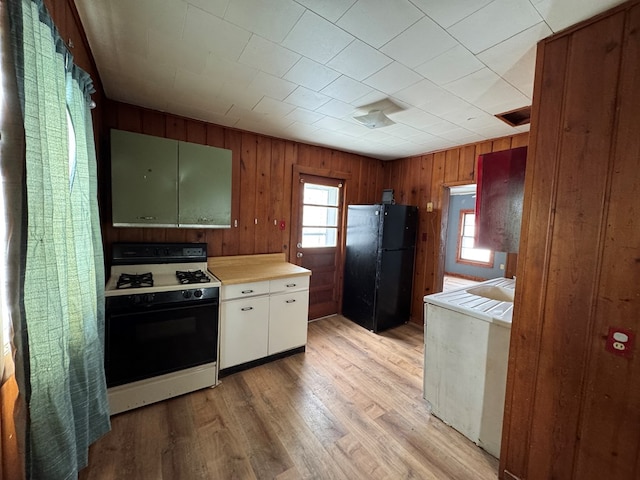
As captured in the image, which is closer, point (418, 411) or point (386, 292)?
point (418, 411)

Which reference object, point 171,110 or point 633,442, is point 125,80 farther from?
point 633,442

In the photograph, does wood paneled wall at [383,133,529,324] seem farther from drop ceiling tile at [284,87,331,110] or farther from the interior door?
drop ceiling tile at [284,87,331,110]

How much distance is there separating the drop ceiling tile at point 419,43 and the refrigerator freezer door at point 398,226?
1.84m

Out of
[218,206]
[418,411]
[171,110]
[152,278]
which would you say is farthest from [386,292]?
[171,110]

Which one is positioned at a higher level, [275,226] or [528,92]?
[528,92]

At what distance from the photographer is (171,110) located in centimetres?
237

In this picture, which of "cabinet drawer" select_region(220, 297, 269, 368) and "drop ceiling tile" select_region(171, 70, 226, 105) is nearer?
"drop ceiling tile" select_region(171, 70, 226, 105)

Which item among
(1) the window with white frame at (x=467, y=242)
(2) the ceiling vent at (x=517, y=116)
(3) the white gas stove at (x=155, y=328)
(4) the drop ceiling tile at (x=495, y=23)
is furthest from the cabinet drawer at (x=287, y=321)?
(1) the window with white frame at (x=467, y=242)

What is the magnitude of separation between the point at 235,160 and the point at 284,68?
54.4 inches

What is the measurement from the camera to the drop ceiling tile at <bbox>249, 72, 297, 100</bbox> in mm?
1783

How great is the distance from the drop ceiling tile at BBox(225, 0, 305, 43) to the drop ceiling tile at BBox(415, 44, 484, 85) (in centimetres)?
85

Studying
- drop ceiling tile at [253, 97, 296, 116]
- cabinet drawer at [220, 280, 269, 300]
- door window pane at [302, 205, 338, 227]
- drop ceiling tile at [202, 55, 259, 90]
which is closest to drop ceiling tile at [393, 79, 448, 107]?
drop ceiling tile at [253, 97, 296, 116]

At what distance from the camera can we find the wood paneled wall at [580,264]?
3.49 feet

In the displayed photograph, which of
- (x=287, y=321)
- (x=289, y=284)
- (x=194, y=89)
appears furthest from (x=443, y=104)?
(x=287, y=321)
